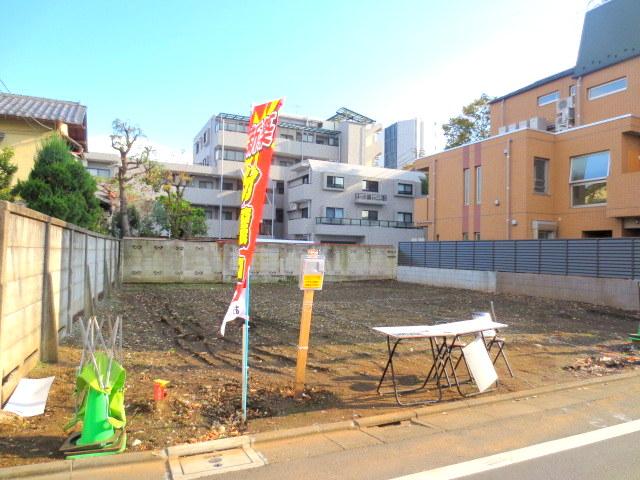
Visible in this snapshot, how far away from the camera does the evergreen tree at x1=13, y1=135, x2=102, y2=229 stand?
11.8 metres

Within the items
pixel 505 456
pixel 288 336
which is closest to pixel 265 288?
pixel 288 336

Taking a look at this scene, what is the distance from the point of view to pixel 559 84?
2389cm

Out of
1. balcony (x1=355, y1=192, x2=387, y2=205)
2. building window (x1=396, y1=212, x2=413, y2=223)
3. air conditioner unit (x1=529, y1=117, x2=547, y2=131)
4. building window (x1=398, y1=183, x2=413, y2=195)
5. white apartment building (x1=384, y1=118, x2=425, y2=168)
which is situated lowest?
building window (x1=396, y1=212, x2=413, y2=223)

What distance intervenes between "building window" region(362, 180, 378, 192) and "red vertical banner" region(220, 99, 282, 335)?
109ft

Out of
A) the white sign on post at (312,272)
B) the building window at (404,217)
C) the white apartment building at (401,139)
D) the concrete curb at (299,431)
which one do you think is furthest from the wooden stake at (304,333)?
the white apartment building at (401,139)

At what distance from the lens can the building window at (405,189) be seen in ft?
128

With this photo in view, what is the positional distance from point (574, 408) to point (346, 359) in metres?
3.14

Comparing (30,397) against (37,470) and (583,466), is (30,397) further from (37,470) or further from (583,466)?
(583,466)

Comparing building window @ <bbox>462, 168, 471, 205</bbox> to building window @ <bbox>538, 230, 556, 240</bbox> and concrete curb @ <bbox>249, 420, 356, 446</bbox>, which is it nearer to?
building window @ <bbox>538, 230, 556, 240</bbox>

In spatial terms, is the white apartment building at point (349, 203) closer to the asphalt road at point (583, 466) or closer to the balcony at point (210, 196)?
the balcony at point (210, 196)

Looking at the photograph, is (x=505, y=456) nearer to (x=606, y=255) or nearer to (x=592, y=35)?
(x=606, y=255)

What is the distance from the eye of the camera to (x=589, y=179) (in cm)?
1848

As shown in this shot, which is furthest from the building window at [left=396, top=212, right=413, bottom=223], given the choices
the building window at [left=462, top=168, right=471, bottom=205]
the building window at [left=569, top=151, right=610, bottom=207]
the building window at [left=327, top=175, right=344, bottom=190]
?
the building window at [left=569, top=151, right=610, bottom=207]

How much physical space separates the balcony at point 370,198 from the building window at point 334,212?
152cm
